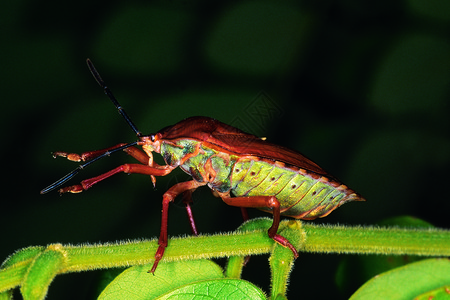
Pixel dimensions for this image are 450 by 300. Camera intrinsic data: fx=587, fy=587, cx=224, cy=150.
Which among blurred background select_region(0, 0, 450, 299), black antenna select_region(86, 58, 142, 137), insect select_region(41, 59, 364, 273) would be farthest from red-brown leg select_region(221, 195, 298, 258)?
blurred background select_region(0, 0, 450, 299)

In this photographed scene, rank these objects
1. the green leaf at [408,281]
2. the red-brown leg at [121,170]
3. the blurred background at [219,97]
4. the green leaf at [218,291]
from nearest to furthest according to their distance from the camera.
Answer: the green leaf at [218,291] → the green leaf at [408,281] → the red-brown leg at [121,170] → the blurred background at [219,97]

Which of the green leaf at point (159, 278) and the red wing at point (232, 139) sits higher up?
the red wing at point (232, 139)

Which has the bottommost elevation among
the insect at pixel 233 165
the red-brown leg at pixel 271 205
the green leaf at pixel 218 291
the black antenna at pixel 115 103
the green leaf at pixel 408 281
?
the green leaf at pixel 408 281

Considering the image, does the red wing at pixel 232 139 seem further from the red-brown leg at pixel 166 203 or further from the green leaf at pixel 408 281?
the green leaf at pixel 408 281

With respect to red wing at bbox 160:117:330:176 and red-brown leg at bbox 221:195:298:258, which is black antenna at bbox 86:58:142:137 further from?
red-brown leg at bbox 221:195:298:258

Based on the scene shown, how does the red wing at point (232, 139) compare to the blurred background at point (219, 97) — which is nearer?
the red wing at point (232, 139)

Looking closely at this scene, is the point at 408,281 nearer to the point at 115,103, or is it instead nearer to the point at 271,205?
the point at 271,205

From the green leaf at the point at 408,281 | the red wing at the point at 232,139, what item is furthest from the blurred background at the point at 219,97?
the green leaf at the point at 408,281

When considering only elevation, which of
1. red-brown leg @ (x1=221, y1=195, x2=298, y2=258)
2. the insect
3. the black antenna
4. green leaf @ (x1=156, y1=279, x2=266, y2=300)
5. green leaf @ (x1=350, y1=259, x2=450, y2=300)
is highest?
the black antenna
